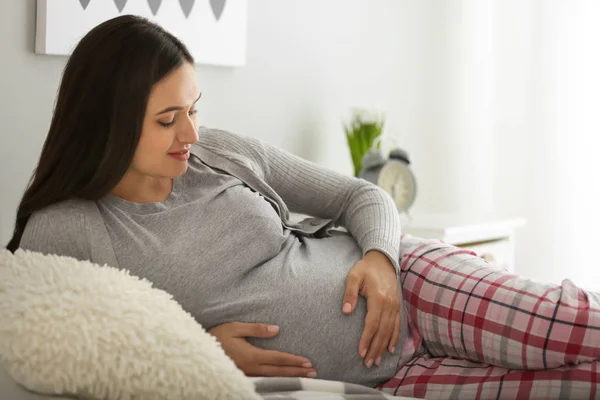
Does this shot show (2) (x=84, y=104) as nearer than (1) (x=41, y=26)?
Yes

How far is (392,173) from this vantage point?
2764 mm

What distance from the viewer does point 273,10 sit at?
2672 mm

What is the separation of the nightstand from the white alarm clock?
10 centimetres

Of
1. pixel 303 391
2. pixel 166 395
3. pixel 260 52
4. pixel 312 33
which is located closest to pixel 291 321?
pixel 303 391

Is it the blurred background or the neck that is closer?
the neck

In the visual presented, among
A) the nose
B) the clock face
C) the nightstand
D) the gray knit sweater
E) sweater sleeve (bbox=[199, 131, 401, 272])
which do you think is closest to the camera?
the gray knit sweater

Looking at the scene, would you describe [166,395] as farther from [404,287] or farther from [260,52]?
[260,52]

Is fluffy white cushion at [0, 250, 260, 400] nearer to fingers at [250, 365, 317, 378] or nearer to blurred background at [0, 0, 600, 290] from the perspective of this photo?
fingers at [250, 365, 317, 378]

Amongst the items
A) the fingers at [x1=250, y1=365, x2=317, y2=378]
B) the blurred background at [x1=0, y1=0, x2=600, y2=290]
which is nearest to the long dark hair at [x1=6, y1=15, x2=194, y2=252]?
the fingers at [x1=250, y1=365, x2=317, y2=378]

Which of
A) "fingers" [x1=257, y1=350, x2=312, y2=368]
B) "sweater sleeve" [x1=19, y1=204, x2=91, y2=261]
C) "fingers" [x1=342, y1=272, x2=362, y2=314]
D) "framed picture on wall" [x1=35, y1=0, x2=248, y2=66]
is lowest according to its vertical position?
"fingers" [x1=257, y1=350, x2=312, y2=368]

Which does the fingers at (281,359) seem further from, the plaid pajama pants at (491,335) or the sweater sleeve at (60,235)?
the sweater sleeve at (60,235)

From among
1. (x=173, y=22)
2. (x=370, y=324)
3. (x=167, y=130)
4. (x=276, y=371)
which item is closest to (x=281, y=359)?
(x=276, y=371)

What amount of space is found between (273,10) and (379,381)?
4.93 feet

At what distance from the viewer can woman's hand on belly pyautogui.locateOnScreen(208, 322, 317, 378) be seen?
140 centimetres
